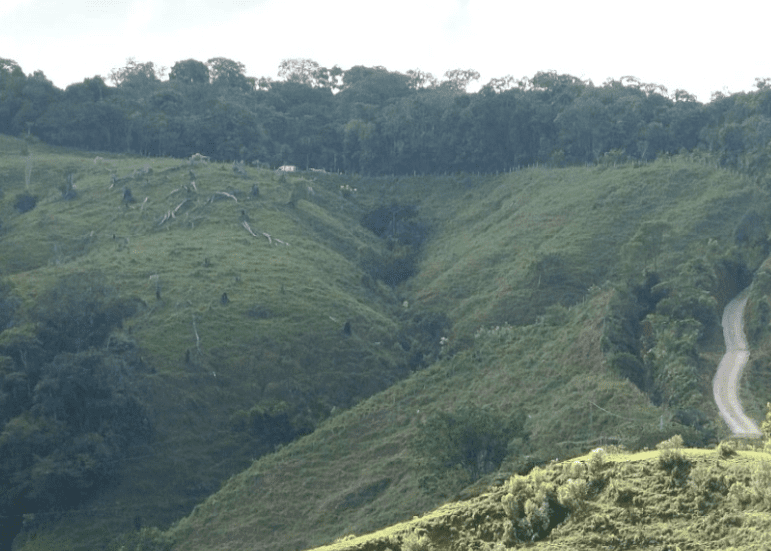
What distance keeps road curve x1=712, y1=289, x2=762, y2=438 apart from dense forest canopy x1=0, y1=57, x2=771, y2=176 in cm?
3296

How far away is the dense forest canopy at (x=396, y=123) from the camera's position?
316 feet

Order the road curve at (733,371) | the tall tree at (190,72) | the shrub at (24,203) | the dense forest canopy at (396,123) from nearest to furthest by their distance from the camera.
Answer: the road curve at (733,371)
the shrub at (24,203)
the dense forest canopy at (396,123)
the tall tree at (190,72)

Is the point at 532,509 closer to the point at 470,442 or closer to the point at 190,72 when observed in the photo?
the point at 470,442

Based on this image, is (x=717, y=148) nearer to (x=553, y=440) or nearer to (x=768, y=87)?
(x=768, y=87)

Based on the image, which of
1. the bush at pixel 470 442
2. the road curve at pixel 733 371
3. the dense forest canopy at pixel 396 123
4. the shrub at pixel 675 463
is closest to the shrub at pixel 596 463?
the shrub at pixel 675 463

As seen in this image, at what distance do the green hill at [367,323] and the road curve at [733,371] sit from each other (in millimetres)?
729

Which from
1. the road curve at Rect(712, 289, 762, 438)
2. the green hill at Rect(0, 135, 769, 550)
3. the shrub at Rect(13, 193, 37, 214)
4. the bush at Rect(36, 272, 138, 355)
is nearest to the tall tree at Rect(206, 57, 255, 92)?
the green hill at Rect(0, 135, 769, 550)

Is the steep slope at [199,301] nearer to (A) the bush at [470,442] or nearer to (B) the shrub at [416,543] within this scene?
(A) the bush at [470,442]

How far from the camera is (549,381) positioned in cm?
5428

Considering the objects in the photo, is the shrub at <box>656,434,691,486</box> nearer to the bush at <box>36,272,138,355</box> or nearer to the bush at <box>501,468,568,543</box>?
the bush at <box>501,468,568,543</box>

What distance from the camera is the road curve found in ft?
145

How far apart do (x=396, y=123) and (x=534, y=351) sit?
5255 cm

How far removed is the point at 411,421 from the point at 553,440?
454 inches

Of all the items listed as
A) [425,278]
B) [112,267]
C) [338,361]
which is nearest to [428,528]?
[338,361]
